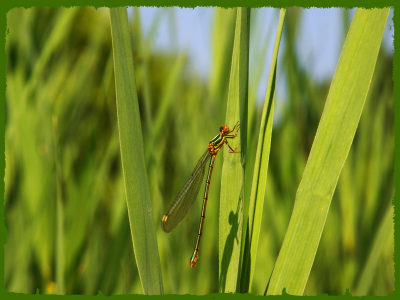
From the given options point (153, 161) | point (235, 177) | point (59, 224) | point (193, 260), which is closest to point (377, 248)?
point (235, 177)

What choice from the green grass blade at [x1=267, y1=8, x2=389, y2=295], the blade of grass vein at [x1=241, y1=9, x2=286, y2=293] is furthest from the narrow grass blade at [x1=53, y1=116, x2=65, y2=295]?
the green grass blade at [x1=267, y1=8, x2=389, y2=295]

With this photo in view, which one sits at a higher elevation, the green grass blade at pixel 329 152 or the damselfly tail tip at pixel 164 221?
the green grass blade at pixel 329 152

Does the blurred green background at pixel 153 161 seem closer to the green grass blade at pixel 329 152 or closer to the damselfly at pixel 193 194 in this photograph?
the damselfly at pixel 193 194

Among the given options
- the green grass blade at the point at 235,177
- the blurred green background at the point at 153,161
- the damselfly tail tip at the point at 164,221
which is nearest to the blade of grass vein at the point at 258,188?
the green grass blade at the point at 235,177

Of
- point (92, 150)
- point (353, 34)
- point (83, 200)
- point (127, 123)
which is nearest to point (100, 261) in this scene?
point (83, 200)

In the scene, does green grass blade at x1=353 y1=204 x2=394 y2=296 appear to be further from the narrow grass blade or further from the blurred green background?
the narrow grass blade

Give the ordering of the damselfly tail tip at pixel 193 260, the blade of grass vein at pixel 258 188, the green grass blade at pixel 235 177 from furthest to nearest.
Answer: the damselfly tail tip at pixel 193 260 → the blade of grass vein at pixel 258 188 → the green grass blade at pixel 235 177
